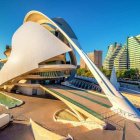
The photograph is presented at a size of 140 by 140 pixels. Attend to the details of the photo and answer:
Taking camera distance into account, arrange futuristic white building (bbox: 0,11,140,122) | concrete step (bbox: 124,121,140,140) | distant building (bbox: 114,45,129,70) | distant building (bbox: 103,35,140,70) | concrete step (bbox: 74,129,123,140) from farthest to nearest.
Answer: distant building (bbox: 114,45,129,70) < distant building (bbox: 103,35,140,70) < futuristic white building (bbox: 0,11,140,122) < concrete step (bbox: 124,121,140,140) < concrete step (bbox: 74,129,123,140)

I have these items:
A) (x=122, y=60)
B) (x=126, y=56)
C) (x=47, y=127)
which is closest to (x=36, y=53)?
(x=47, y=127)

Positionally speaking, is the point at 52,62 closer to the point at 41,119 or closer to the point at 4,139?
the point at 41,119

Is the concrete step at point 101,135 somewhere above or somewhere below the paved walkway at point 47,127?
above

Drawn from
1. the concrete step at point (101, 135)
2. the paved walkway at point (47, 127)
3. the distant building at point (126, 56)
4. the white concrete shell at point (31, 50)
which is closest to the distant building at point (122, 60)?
the distant building at point (126, 56)

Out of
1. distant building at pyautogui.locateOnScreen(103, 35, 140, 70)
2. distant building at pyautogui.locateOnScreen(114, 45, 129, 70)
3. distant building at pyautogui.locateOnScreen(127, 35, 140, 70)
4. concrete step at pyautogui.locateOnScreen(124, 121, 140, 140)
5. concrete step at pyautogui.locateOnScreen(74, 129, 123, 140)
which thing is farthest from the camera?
distant building at pyautogui.locateOnScreen(114, 45, 129, 70)

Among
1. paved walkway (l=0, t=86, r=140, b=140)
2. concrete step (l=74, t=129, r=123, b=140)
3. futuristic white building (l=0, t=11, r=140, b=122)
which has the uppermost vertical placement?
futuristic white building (l=0, t=11, r=140, b=122)

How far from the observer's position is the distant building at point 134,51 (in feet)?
245

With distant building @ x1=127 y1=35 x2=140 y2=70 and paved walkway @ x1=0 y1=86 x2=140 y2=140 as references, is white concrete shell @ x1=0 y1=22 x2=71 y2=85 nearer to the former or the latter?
paved walkway @ x1=0 y1=86 x2=140 y2=140

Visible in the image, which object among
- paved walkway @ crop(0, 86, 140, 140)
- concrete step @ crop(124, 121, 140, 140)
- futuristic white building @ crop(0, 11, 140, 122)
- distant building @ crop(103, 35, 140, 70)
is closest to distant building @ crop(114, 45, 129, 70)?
distant building @ crop(103, 35, 140, 70)

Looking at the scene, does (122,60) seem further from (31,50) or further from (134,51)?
(31,50)

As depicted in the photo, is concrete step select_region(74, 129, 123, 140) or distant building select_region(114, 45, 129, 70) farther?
distant building select_region(114, 45, 129, 70)

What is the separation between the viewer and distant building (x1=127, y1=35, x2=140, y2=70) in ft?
245

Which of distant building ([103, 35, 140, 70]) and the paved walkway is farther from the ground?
distant building ([103, 35, 140, 70])

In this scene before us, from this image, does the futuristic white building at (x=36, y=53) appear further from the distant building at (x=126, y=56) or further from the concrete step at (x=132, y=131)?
the distant building at (x=126, y=56)
